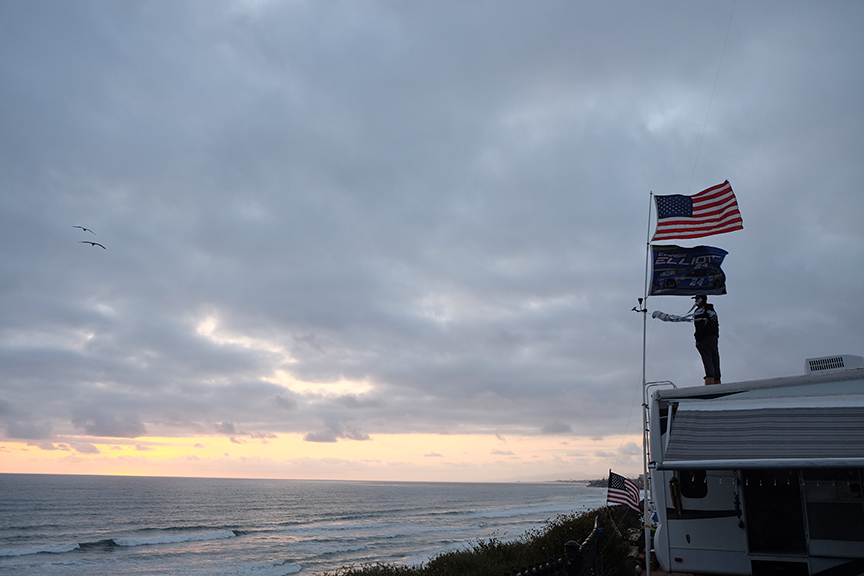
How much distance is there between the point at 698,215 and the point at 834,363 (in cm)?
420

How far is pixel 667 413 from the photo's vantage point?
34.2 ft

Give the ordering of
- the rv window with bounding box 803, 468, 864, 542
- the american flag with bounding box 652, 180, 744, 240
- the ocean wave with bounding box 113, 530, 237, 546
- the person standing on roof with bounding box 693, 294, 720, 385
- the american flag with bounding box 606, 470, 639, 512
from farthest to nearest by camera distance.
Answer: the ocean wave with bounding box 113, 530, 237, 546, the american flag with bounding box 606, 470, 639, 512, the american flag with bounding box 652, 180, 744, 240, the person standing on roof with bounding box 693, 294, 720, 385, the rv window with bounding box 803, 468, 864, 542

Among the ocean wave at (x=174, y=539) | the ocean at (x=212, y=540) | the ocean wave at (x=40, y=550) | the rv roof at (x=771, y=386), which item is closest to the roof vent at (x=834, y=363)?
the rv roof at (x=771, y=386)

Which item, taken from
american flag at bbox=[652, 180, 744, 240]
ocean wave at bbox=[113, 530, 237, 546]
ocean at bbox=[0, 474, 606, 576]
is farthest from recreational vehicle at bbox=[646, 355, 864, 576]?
ocean wave at bbox=[113, 530, 237, 546]

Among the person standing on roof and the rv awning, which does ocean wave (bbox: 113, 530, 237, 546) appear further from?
the rv awning

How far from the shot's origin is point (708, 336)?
1225 centimetres

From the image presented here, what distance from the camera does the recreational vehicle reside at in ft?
26.9

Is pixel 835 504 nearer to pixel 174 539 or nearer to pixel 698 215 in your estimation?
pixel 698 215

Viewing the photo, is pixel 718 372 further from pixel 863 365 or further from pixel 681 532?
pixel 681 532

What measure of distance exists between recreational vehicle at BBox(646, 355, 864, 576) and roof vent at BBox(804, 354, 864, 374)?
0.02 m

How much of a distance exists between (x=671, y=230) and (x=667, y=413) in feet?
15.0

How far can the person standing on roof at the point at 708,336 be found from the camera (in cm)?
1217

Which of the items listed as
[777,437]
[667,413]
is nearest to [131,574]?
[667,413]

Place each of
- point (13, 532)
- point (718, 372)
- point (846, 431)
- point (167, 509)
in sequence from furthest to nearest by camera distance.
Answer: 1. point (167, 509)
2. point (13, 532)
3. point (718, 372)
4. point (846, 431)
